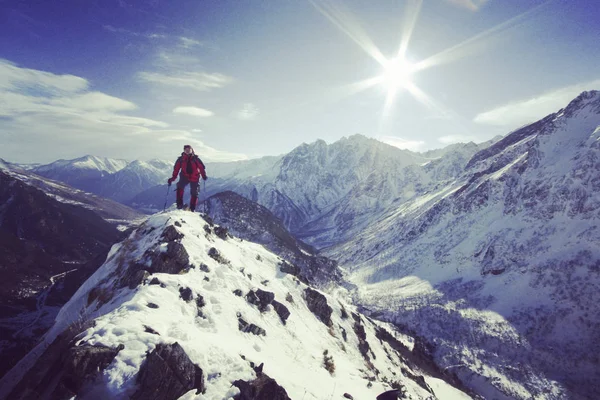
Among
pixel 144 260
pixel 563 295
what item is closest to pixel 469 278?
pixel 563 295

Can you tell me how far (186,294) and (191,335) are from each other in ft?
22.0

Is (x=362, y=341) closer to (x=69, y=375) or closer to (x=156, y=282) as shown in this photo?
(x=156, y=282)

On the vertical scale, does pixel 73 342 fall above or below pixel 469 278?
above

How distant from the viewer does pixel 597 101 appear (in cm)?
15900

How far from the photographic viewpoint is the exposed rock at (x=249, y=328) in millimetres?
26062

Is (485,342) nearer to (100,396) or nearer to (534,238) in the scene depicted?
(534,238)

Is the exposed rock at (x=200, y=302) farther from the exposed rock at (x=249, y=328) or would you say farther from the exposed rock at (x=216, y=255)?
the exposed rock at (x=216, y=255)

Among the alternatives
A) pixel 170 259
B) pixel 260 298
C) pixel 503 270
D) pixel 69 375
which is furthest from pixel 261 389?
pixel 503 270

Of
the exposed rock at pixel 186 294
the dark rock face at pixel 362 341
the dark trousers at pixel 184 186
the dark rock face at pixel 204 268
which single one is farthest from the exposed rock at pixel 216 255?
the dark rock face at pixel 362 341

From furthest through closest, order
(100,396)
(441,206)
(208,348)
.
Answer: (441,206), (208,348), (100,396)

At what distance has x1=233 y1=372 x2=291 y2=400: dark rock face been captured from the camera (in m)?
15.7

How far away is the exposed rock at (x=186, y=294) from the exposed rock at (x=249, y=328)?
5.01 metres

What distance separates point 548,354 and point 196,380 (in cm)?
10908

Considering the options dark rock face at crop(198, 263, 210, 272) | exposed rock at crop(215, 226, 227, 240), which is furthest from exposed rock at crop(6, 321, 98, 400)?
exposed rock at crop(215, 226, 227, 240)
